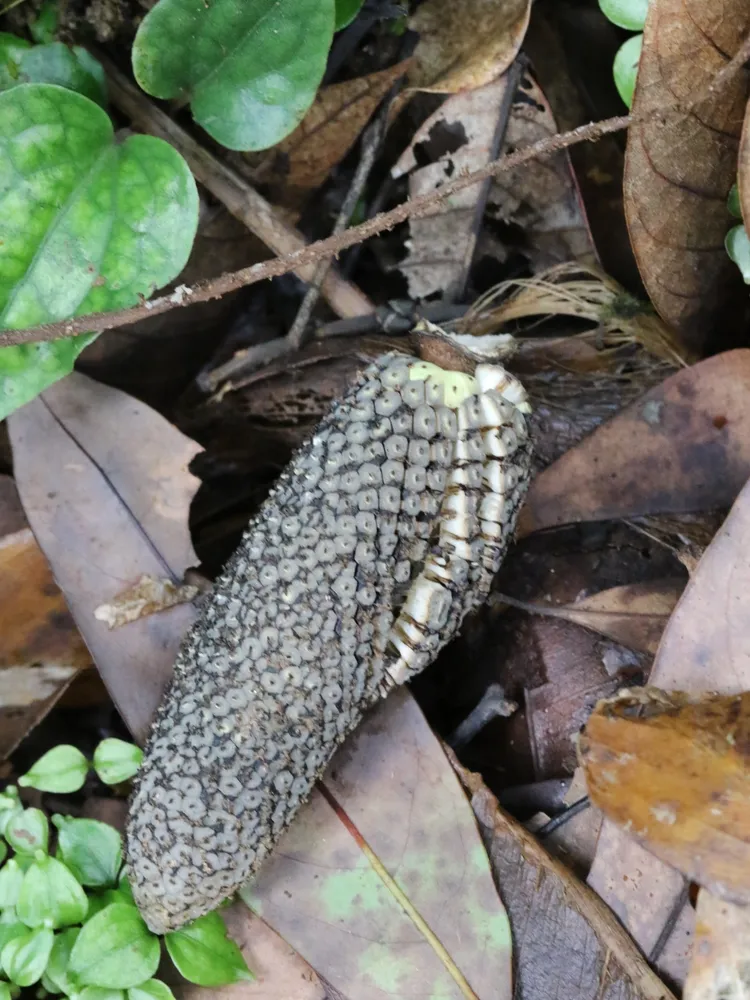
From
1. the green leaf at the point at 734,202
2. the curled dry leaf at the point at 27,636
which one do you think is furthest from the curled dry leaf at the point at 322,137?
the curled dry leaf at the point at 27,636

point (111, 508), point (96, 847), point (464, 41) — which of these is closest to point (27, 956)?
point (96, 847)

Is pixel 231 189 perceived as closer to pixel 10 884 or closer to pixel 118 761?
pixel 118 761

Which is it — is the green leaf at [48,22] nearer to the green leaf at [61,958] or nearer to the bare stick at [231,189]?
the bare stick at [231,189]

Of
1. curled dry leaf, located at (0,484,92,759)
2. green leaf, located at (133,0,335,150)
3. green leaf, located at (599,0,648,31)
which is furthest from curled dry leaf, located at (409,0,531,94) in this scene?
curled dry leaf, located at (0,484,92,759)

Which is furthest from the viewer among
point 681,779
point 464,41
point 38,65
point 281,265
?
point 464,41

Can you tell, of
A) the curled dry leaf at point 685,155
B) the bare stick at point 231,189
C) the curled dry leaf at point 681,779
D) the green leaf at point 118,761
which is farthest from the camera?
the bare stick at point 231,189

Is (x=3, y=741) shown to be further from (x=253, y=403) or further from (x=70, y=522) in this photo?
(x=253, y=403)
